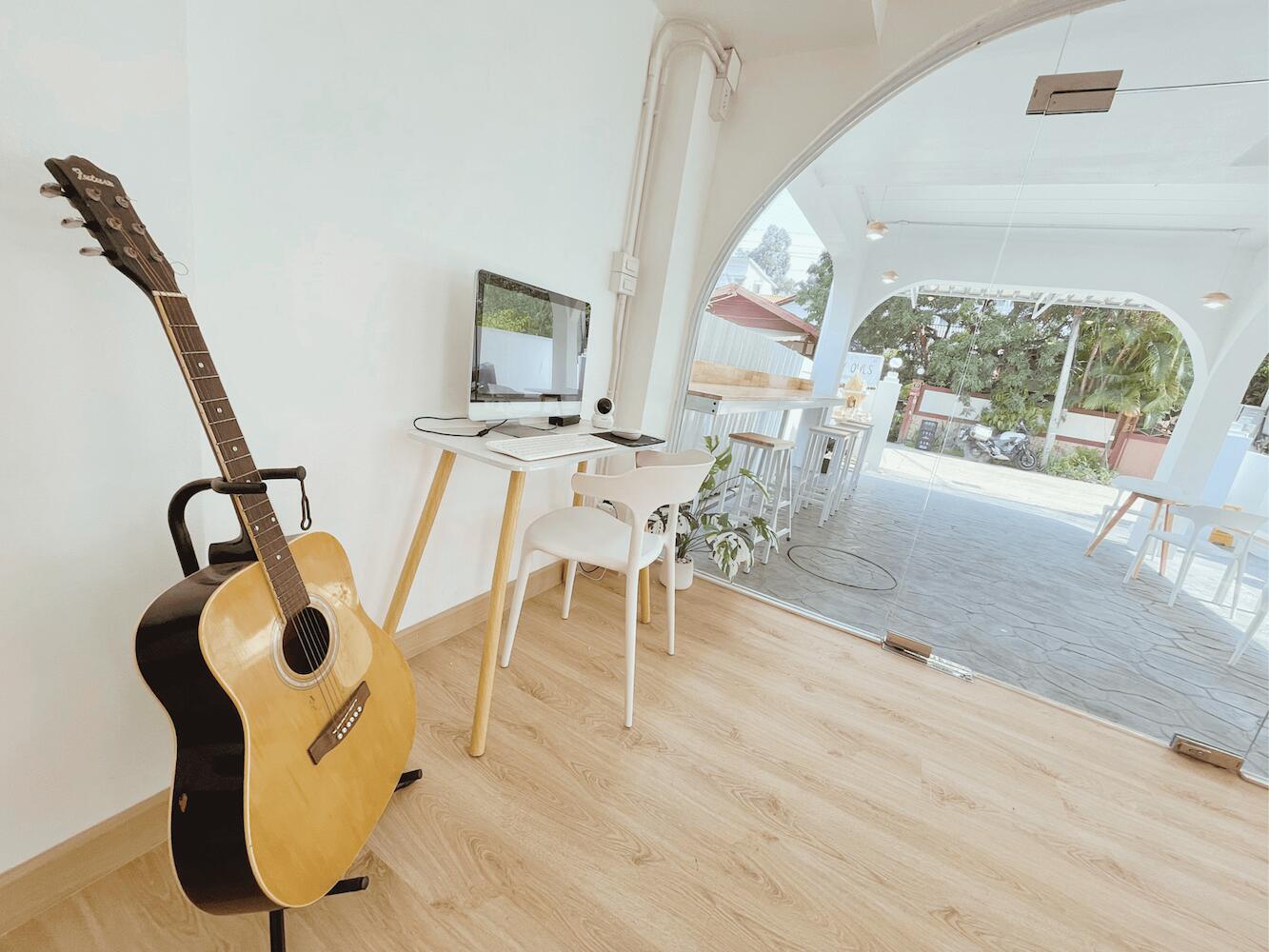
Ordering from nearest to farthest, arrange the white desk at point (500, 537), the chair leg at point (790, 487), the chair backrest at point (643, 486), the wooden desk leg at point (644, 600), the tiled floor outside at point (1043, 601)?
the white desk at point (500, 537) < the chair backrest at point (643, 486) < the tiled floor outside at point (1043, 601) < the wooden desk leg at point (644, 600) < the chair leg at point (790, 487)

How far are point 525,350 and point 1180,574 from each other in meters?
2.63

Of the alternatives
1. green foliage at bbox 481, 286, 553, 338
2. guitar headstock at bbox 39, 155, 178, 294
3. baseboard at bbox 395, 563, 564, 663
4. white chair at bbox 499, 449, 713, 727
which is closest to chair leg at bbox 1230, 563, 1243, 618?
white chair at bbox 499, 449, 713, 727

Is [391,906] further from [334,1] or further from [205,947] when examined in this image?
[334,1]

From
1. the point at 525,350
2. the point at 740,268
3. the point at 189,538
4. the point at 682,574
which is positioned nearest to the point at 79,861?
the point at 189,538

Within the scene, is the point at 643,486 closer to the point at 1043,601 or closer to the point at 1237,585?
the point at 1043,601

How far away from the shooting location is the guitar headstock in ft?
2.14

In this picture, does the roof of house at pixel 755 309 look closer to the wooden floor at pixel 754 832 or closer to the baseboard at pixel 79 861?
the wooden floor at pixel 754 832

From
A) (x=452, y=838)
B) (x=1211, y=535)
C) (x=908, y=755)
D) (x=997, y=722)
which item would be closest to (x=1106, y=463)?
(x=1211, y=535)

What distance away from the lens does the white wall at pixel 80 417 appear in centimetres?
74

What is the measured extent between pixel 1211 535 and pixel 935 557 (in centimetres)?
90

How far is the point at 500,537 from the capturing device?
4.55ft

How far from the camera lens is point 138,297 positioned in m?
0.86

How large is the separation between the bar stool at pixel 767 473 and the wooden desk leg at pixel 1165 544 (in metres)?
1.46

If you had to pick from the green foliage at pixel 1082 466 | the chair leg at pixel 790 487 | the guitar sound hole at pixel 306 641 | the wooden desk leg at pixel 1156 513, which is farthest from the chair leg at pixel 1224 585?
the guitar sound hole at pixel 306 641
